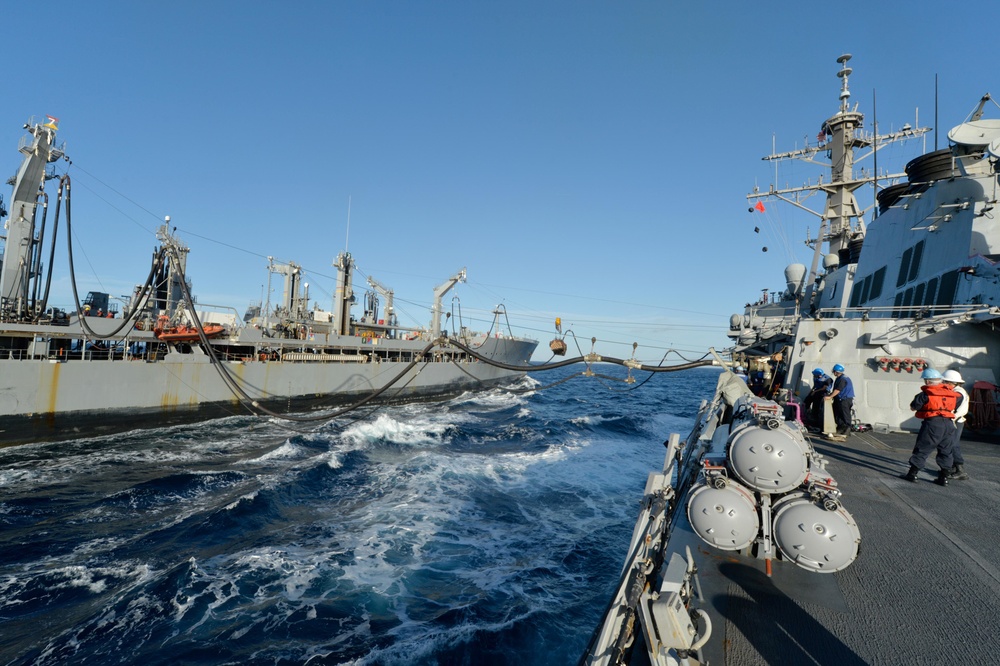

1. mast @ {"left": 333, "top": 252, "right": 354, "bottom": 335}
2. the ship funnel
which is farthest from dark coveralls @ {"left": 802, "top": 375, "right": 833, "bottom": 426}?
mast @ {"left": 333, "top": 252, "right": 354, "bottom": 335}

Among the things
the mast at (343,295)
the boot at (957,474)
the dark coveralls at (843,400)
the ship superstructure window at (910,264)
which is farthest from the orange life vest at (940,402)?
the mast at (343,295)

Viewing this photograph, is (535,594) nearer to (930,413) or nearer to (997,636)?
(997,636)

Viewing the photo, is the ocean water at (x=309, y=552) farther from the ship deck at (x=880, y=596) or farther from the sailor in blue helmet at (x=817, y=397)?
the sailor in blue helmet at (x=817, y=397)

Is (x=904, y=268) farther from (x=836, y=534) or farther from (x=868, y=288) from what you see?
(x=836, y=534)

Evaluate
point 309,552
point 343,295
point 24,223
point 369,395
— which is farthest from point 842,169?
point 24,223

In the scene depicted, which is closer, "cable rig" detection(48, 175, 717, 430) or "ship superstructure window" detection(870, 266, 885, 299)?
"cable rig" detection(48, 175, 717, 430)

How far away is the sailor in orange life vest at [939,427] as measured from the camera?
6074 mm

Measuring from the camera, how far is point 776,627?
127 inches

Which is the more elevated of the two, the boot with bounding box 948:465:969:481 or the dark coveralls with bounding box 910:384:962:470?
the dark coveralls with bounding box 910:384:962:470

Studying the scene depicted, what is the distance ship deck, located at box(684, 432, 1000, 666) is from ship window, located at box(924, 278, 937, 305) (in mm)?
8982

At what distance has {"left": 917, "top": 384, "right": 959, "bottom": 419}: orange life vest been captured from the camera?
239 inches

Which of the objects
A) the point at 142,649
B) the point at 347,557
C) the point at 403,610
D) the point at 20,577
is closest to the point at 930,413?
the point at 403,610

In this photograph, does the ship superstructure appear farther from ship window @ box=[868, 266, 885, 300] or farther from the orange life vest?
the orange life vest

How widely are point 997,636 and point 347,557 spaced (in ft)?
28.9
